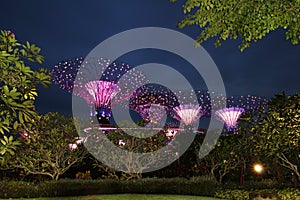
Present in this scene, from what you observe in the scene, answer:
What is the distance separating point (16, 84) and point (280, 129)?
39.8 ft

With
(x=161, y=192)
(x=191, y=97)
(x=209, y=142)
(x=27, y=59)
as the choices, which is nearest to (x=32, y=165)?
(x=161, y=192)

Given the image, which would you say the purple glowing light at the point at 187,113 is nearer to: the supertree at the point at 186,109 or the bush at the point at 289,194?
the supertree at the point at 186,109

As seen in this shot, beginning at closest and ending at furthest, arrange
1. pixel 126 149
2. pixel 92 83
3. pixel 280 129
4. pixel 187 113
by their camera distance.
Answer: pixel 280 129
pixel 126 149
pixel 92 83
pixel 187 113

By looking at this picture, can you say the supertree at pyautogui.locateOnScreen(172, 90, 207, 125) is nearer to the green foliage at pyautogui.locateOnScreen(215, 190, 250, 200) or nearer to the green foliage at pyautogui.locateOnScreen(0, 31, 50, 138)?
the green foliage at pyautogui.locateOnScreen(215, 190, 250, 200)

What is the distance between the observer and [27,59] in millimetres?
4520

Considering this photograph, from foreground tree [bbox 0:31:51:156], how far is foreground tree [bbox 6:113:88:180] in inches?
510

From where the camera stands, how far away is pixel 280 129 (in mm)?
14148

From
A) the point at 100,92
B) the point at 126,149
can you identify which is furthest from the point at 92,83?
the point at 126,149

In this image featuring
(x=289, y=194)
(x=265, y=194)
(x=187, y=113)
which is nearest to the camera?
(x=289, y=194)

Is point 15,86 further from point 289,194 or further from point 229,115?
point 229,115

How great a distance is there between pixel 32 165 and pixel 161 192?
635 centimetres

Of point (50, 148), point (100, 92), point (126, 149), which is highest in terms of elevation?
point (100, 92)

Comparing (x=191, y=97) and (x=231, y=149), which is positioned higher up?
(x=191, y=97)

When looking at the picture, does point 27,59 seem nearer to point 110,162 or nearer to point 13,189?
point 13,189
